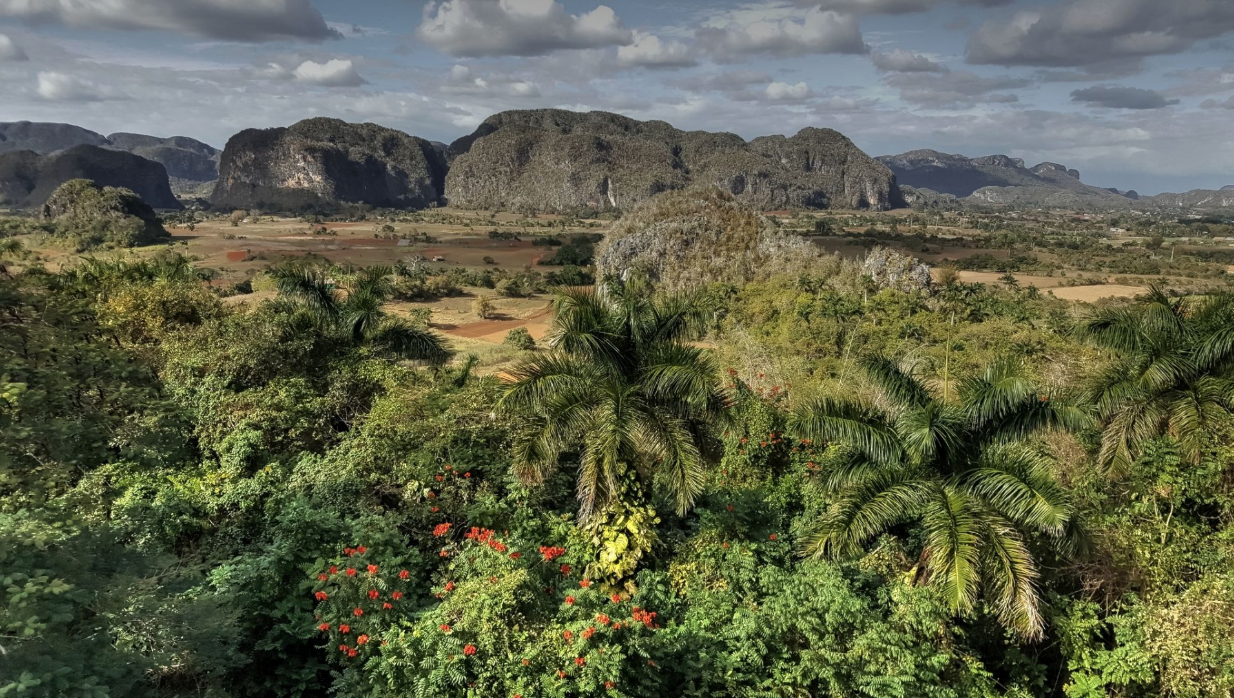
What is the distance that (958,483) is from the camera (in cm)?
670

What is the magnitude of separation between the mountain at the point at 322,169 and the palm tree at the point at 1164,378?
157187 millimetres

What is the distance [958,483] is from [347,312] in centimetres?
998

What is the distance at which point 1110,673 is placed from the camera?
6.68m

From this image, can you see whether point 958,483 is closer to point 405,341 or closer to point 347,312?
point 405,341

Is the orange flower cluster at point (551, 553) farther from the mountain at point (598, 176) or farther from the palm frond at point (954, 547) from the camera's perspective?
the mountain at point (598, 176)

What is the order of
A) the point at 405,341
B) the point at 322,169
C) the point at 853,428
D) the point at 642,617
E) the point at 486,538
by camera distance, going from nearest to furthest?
the point at 642,617
the point at 486,538
the point at 853,428
the point at 405,341
the point at 322,169

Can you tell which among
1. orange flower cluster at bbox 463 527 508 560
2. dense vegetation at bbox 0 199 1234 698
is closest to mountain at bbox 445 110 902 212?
dense vegetation at bbox 0 199 1234 698

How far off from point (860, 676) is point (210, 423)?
350 inches

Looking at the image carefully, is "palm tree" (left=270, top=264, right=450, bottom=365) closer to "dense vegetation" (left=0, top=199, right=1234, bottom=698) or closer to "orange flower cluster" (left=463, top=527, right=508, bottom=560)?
"dense vegetation" (left=0, top=199, right=1234, bottom=698)

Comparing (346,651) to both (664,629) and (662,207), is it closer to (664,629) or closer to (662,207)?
(664,629)

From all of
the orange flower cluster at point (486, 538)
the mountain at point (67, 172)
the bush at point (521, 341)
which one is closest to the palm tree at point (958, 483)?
the orange flower cluster at point (486, 538)

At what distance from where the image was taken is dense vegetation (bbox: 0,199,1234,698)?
5461mm

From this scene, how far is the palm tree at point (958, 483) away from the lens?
6223 mm

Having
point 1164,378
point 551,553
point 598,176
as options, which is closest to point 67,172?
point 598,176
